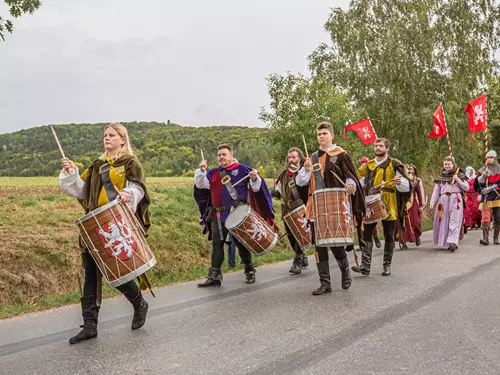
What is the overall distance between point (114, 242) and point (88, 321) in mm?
821

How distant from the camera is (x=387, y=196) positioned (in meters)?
Result: 9.42

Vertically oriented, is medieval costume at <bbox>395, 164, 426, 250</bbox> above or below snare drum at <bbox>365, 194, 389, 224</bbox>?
below

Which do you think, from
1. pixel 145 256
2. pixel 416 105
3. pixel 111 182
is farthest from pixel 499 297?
pixel 416 105

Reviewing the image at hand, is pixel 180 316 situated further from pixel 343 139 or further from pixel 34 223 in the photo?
pixel 343 139

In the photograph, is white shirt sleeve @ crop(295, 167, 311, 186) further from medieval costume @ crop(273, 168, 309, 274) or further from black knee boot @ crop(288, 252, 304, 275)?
black knee boot @ crop(288, 252, 304, 275)

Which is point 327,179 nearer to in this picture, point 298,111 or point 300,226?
point 300,226

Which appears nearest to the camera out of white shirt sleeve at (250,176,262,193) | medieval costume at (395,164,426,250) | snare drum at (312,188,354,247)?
snare drum at (312,188,354,247)

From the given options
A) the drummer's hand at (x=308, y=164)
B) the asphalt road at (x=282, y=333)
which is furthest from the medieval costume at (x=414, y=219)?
the drummer's hand at (x=308, y=164)

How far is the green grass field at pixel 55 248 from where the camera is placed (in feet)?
30.6

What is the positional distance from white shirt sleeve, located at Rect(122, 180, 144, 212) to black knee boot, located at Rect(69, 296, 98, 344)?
3.12 ft

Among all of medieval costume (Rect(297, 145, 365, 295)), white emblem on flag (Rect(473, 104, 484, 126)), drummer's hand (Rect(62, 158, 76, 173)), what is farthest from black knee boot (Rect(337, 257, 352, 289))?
white emblem on flag (Rect(473, 104, 484, 126))

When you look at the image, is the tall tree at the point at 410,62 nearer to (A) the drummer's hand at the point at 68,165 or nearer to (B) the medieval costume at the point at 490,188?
(B) the medieval costume at the point at 490,188

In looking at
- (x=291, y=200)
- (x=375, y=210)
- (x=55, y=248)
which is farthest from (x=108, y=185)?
(x=55, y=248)

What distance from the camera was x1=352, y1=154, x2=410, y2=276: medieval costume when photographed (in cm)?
886
